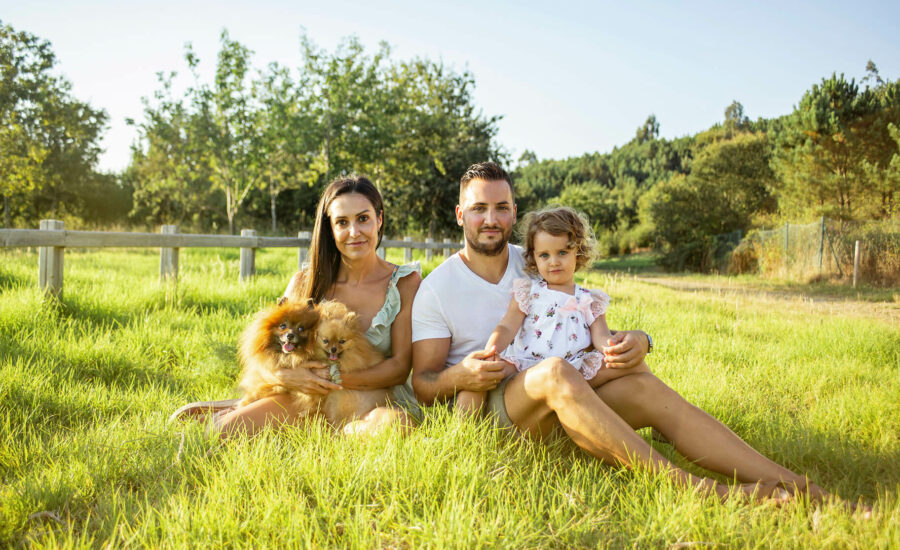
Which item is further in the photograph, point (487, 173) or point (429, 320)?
point (487, 173)

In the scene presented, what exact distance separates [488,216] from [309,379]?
4.25 feet

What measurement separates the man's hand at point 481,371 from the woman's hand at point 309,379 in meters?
0.64

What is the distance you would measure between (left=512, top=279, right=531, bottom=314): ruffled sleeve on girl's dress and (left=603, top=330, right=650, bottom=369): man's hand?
18.2 inches

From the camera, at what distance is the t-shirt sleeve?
9.43ft

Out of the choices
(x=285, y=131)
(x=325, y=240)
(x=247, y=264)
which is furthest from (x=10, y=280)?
(x=285, y=131)

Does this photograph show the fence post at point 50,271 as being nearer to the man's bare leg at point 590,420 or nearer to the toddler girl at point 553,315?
the toddler girl at point 553,315

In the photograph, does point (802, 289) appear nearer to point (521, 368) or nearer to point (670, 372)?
point (670, 372)

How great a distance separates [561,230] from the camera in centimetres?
281

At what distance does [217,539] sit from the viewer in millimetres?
1696

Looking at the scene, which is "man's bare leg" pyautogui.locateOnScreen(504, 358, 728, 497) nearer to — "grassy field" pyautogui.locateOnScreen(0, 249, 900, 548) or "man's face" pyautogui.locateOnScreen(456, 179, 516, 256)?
"grassy field" pyautogui.locateOnScreen(0, 249, 900, 548)

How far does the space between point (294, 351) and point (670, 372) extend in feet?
9.01

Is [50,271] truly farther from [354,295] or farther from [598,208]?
[598,208]

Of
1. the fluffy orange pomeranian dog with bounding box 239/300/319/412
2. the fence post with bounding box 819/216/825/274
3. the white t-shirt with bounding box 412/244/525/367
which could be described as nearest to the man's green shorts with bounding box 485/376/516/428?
the white t-shirt with bounding box 412/244/525/367

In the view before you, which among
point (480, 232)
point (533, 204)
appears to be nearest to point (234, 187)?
point (533, 204)
